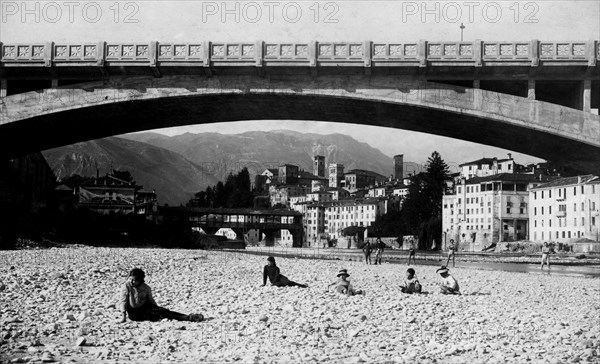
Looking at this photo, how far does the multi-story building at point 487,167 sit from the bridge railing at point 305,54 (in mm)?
110367

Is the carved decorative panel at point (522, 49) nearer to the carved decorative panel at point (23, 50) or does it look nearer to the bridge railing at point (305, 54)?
the bridge railing at point (305, 54)

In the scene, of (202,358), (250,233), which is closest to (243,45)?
(202,358)

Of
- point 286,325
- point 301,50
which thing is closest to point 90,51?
point 301,50

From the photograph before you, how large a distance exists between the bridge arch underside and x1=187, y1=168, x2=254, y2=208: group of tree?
119 meters

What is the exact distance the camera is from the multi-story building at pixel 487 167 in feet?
458

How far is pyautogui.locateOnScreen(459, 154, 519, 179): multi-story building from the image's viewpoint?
458ft

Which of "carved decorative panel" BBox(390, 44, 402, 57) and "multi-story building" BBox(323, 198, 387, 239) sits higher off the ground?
"carved decorative panel" BBox(390, 44, 402, 57)

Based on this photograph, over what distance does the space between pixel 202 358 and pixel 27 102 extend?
28605mm

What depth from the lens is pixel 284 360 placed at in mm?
10023

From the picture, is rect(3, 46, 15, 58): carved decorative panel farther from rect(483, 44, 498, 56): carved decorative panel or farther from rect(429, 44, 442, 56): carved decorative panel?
rect(483, 44, 498, 56): carved decorative panel

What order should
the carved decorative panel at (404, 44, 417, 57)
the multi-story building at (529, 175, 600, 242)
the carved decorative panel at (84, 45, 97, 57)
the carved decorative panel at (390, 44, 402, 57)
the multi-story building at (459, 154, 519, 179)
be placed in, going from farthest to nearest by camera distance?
1. the multi-story building at (459, 154, 519, 179)
2. the multi-story building at (529, 175, 600, 242)
3. the carved decorative panel at (84, 45, 97, 57)
4. the carved decorative panel at (390, 44, 402, 57)
5. the carved decorative panel at (404, 44, 417, 57)

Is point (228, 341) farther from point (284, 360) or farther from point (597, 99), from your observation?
point (597, 99)

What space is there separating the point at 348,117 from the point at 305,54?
7.04 metres

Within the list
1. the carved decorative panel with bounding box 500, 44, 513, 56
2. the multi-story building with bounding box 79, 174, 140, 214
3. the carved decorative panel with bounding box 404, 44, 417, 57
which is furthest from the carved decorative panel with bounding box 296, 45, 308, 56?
the multi-story building with bounding box 79, 174, 140, 214
